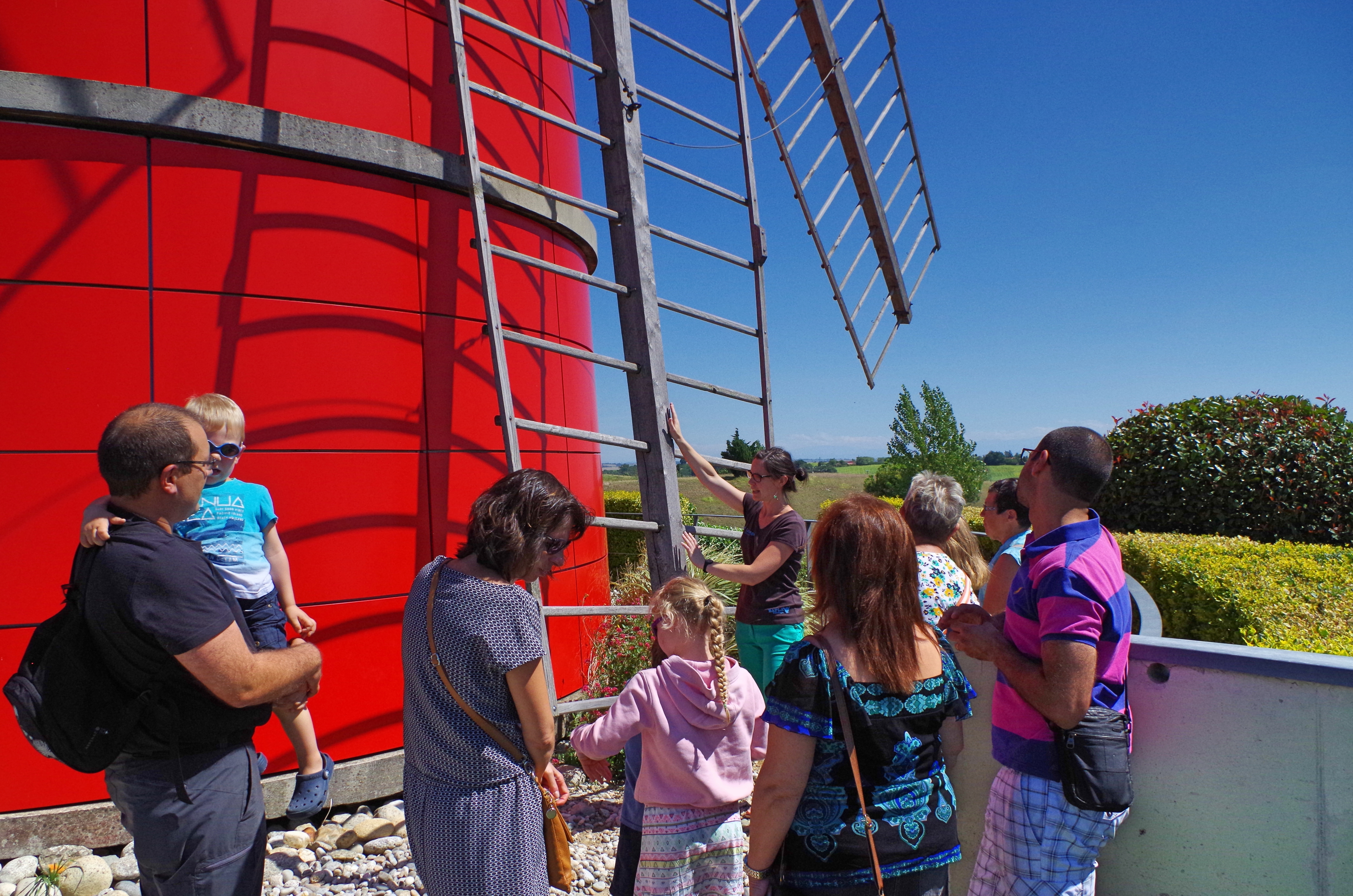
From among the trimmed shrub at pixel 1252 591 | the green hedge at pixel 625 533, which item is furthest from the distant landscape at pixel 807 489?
the trimmed shrub at pixel 1252 591

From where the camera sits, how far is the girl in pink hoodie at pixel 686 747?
2.51 metres

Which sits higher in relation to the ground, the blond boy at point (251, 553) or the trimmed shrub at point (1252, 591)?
the blond boy at point (251, 553)

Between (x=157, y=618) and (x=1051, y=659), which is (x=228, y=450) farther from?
(x=1051, y=659)

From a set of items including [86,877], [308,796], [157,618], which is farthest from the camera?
[308,796]

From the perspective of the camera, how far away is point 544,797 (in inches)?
87.7

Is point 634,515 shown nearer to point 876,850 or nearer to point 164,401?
point 164,401

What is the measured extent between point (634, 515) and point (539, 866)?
34.1 ft

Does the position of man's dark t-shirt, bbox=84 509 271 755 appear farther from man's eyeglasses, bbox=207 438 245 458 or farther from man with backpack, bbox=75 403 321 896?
man's eyeglasses, bbox=207 438 245 458

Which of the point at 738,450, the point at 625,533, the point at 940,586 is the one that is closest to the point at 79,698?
the point at 940,586

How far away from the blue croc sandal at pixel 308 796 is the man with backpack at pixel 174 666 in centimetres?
136

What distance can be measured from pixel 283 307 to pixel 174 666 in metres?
2.52

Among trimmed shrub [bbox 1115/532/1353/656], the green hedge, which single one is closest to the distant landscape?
the green hedge

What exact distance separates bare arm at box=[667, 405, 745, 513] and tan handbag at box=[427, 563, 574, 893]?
2281mm

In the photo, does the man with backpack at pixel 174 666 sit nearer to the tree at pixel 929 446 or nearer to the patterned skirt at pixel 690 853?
the patterned skirt at pixel 690 853
